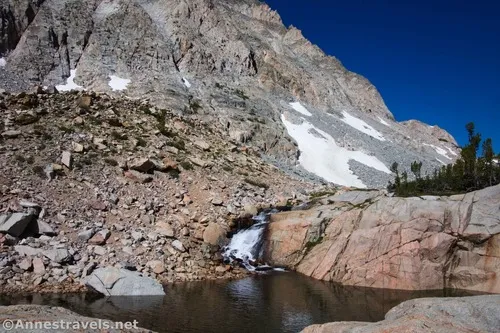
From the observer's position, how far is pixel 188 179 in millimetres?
38438

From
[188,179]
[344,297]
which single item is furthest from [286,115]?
[344,297]

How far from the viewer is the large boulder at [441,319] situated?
1041 centimetres

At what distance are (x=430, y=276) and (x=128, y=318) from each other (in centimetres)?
2023

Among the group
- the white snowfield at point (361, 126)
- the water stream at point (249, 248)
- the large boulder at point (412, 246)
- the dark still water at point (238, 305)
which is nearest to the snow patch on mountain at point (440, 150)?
the white snowfield at point (361, 126)

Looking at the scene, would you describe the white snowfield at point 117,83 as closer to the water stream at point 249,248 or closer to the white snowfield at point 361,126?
the water stream at point 249,248

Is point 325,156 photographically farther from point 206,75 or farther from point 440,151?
point 440,151

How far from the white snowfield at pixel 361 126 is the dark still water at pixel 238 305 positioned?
73653 mm

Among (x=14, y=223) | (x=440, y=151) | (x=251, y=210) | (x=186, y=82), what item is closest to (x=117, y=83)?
(x=186, y=82)

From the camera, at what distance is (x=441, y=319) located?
10867mm

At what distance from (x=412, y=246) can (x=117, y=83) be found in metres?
53.6

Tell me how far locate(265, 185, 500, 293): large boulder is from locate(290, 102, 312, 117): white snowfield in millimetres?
60098

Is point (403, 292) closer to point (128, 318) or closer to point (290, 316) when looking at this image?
point (290, 316)

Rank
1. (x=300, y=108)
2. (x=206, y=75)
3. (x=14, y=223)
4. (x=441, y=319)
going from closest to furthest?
1. (x=441, y=319)
2. (x=14, y=223)
3. (x=206, y=75)
4. (x=300, y=108)

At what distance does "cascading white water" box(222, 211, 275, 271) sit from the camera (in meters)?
30.9
